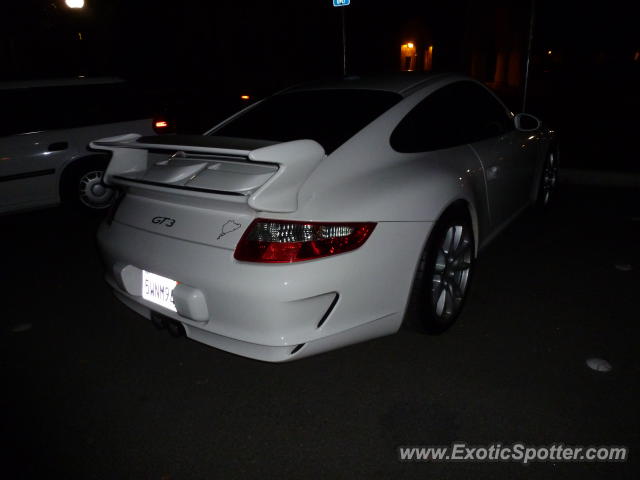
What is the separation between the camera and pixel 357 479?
1976mm

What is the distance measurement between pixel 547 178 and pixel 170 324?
4073 millimetres

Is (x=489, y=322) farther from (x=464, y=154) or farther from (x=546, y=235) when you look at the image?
(x=546, y=235)

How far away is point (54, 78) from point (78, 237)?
6.17 feet

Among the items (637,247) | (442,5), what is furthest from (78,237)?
(442,5)

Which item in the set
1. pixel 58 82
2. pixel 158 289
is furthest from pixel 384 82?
pixel 58 82

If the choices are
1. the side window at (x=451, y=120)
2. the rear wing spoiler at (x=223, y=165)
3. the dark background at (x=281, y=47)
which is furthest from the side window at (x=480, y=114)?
the dark background at (x=281, y=47)

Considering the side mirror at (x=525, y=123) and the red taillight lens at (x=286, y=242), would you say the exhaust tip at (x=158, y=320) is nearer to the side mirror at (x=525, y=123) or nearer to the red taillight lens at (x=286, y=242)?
the red taillight lens at (x=286, y=242)

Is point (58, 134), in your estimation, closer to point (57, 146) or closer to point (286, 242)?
point (57, 146)

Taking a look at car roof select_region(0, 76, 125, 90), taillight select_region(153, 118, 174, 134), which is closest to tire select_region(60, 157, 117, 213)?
taillight select_region(153, 118, 174, 134)

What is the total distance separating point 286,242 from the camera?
2.05 metres

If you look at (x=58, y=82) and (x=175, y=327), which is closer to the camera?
(x=175, y=327)

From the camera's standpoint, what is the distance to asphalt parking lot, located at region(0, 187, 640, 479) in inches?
82.5

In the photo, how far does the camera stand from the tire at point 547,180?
4666 millimetres

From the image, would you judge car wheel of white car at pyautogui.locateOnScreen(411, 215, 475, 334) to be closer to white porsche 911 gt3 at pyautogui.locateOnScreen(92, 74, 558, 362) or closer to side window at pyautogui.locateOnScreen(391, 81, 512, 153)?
white porsche 911 gt3 at pyautogui.locateOnScreen(92, 74, 558, 362)
